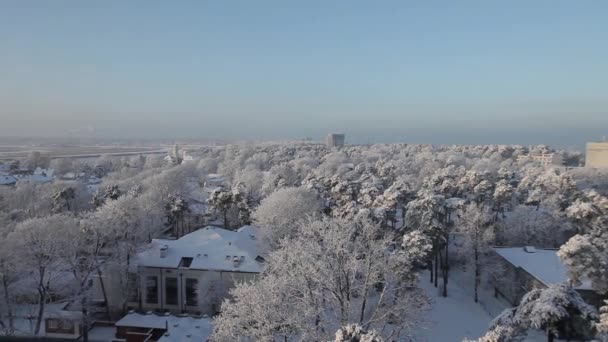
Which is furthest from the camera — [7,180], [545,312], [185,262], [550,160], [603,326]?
[550,160]

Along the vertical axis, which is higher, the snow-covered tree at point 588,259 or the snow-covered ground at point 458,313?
the snow-covered tree at point 588,259

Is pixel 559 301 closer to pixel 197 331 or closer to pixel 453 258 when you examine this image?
pixel 197 331

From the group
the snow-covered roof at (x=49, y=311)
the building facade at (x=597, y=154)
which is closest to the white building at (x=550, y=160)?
the building facade at (x=597, y=154)

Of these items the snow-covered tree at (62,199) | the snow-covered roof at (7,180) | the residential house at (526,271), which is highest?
the snow-covered tree at (62,199)

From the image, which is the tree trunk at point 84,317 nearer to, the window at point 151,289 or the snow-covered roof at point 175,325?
the snow-covered roof at point 175,325

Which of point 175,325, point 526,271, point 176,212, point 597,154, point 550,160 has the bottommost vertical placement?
point 175,325

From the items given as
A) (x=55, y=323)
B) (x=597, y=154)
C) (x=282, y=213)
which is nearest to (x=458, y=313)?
(x=282, y=213)

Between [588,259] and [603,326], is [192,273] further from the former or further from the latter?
[603,326]
